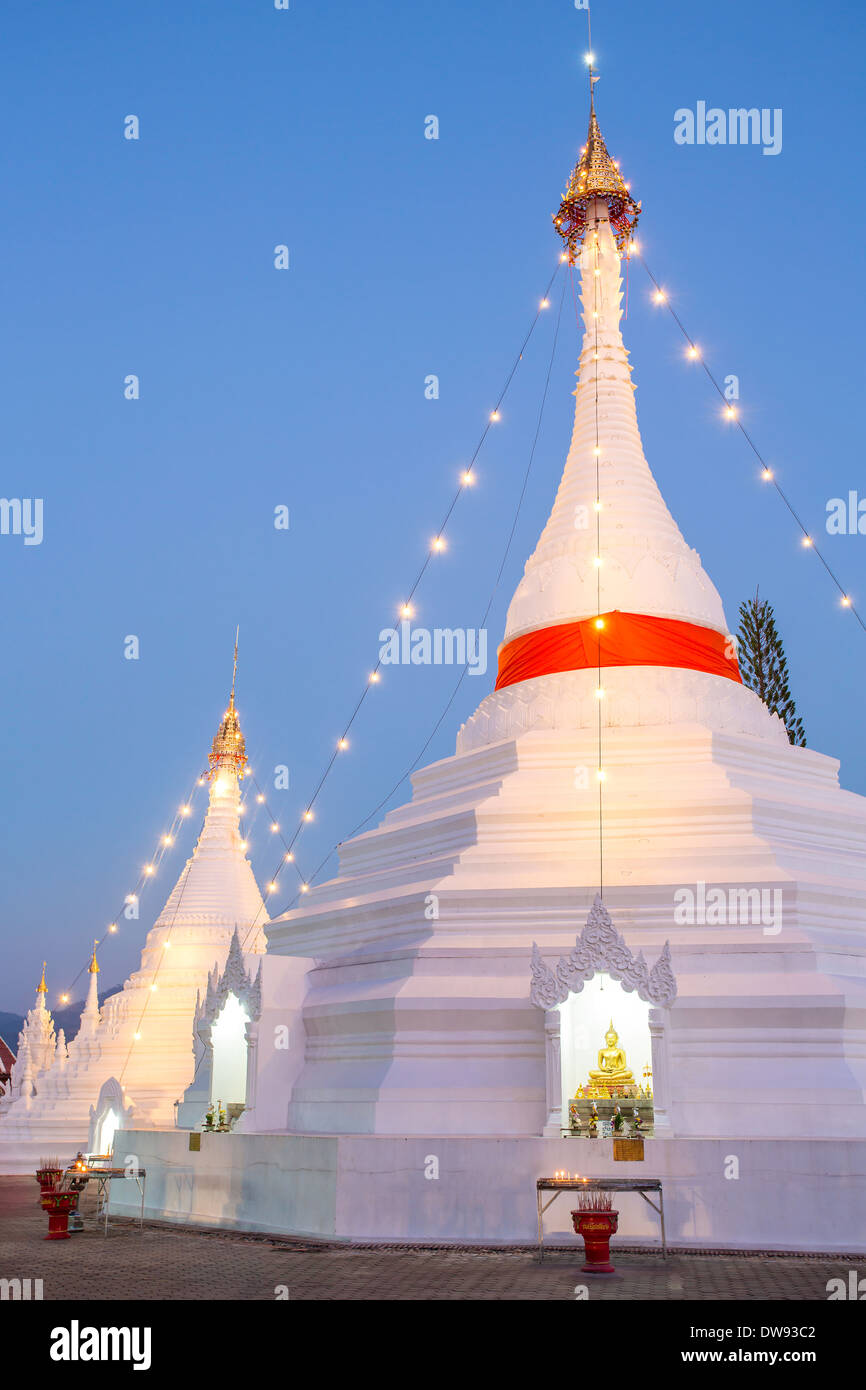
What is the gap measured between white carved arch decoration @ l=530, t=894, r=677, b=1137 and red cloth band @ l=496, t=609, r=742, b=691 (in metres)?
6.86

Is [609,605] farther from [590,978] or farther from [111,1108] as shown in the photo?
[111,1108]

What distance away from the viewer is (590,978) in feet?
48.4

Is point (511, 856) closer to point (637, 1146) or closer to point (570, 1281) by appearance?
point (637, 1146)

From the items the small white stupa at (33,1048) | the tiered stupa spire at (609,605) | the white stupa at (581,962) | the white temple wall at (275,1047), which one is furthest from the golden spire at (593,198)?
the small white stupa at (33,1048)

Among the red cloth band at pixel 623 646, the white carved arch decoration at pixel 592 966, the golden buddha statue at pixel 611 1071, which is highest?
the red cloth band at pixel 623 646

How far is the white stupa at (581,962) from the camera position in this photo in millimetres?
13297

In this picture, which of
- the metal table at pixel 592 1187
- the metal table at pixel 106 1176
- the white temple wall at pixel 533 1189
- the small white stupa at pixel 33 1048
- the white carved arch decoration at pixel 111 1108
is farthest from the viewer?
the small white stupa at pixel 33 1048

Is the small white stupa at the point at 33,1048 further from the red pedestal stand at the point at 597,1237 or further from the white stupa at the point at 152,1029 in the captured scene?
the red pedestal stand at the point at 597,1237

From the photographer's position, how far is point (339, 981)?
1783 centimetres

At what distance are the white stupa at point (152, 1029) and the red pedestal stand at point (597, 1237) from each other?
60.3 feet

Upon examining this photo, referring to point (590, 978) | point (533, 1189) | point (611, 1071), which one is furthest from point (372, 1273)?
point (590, 978)

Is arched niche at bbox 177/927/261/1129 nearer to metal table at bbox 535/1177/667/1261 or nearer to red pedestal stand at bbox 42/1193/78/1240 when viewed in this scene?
red pedestal stand at bbox 42/1193/78/1240

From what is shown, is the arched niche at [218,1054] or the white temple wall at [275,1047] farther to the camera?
the arched niche at [218,1054]

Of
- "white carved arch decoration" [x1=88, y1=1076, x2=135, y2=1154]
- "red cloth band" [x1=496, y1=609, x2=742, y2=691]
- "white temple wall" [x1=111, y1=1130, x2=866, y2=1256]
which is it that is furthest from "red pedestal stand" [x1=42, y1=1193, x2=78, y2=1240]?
"red cloth band" [x1=496, y1=609, x2=742, y2=691]
